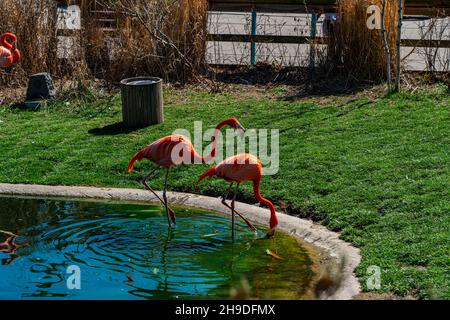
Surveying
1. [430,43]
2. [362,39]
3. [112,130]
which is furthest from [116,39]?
[430,43]

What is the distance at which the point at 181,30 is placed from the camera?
13398 millimetres

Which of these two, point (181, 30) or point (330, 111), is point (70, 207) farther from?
point (181, 30)

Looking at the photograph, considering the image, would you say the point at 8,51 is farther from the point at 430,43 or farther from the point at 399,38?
the point at 430,43

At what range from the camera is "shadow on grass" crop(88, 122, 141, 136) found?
11531mm

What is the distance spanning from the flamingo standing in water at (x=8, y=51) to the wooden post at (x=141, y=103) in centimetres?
176

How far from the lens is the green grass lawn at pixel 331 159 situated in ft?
25.2

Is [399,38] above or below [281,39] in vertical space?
above

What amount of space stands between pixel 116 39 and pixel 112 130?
239cm

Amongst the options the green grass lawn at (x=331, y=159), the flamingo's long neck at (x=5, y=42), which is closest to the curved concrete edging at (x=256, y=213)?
the green grass lawn at (x=331, y=159)

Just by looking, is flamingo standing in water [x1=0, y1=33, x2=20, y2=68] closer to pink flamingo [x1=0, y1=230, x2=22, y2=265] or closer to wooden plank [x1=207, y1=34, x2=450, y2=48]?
wooden plank [x1=207, y1=34, x2=450, y2=48]

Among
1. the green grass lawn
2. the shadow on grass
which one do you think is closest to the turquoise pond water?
the green grass lawn

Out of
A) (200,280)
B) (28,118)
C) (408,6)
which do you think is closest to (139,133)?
(28,118)

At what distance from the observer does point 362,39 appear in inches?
503
